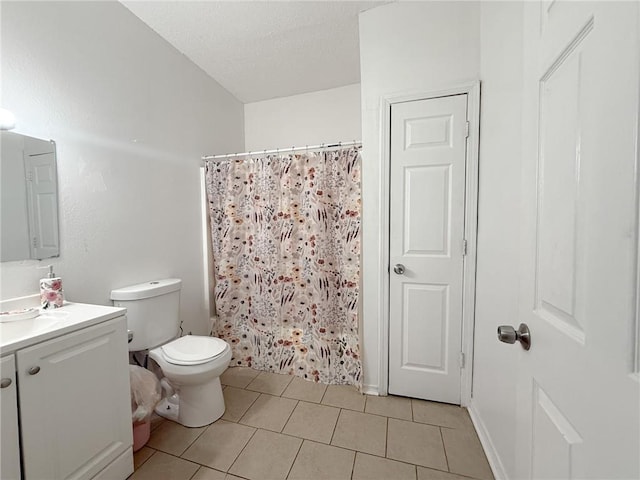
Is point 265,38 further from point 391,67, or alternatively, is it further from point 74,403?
point 74,403

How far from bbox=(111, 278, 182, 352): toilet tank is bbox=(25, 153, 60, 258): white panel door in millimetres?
429

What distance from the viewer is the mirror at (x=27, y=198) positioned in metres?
1.23

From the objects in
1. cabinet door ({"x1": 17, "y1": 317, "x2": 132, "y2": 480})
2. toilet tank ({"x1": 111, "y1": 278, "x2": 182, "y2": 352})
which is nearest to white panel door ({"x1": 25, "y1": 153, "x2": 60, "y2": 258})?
toilet tank ({"x1": 111, "y1": 278, "x2": 182, "y2": 352})

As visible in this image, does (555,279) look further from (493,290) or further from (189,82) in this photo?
(189,82)

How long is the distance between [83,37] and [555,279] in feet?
7.79

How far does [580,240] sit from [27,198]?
6.73ft

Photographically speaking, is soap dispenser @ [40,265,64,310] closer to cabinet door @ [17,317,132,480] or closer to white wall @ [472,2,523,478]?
cabinet door @ [17,317,132,480]

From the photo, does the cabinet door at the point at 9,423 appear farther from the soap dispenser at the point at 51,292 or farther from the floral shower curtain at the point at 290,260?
the floral shower curtain at the point at 290,260

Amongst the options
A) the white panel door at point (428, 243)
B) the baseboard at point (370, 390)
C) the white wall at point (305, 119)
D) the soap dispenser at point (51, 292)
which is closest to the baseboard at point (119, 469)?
the soap dispenser at point (51, 292)

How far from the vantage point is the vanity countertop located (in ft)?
3.14

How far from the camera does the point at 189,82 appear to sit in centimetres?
222

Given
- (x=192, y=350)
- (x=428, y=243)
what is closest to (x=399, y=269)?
(x=428, y=243)

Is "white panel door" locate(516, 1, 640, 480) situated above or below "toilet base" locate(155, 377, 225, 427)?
above

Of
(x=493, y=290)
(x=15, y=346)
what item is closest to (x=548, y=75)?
(x=493, y=290)
